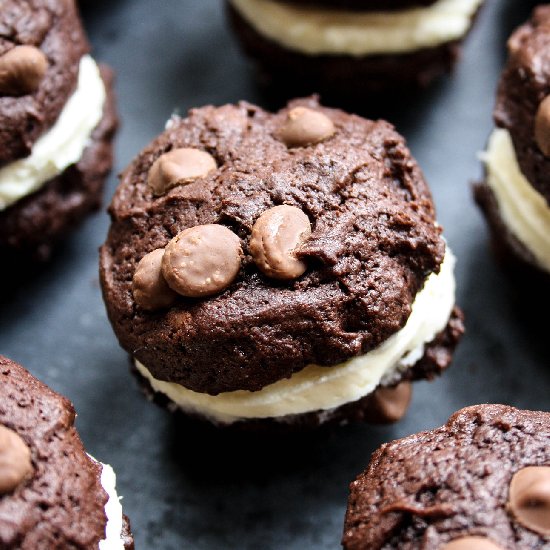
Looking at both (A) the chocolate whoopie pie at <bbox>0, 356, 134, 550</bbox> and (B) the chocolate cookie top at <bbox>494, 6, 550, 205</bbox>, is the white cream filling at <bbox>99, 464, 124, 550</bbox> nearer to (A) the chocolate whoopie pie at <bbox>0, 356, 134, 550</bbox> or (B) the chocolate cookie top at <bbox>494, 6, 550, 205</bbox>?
(A) the chocolate whoopie pie at <bbox>0, 356, 134, 550</bbox>

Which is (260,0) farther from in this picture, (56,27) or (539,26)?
(539,26)

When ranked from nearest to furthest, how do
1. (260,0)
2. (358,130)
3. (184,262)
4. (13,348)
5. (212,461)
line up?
(184,262)
(358,130)
(212,461)
(13,348)
(260,0)

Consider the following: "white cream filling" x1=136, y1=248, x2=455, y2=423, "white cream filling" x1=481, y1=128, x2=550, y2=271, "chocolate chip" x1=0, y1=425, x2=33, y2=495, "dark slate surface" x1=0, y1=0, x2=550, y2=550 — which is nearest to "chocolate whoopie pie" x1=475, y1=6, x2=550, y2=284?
→ "white cream filling" x1=481, y1=128, x2=550, y2=271

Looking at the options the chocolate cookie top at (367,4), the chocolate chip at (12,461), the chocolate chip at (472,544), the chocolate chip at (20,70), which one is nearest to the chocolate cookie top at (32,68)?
the chocolate chip at (20,70)

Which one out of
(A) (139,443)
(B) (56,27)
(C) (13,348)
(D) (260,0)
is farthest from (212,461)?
(D) (260,0)

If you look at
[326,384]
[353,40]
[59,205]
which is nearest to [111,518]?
[326,384]

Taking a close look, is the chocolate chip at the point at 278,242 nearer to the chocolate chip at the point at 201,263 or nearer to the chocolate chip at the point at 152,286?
the chocolate chip at the point at 201,263
